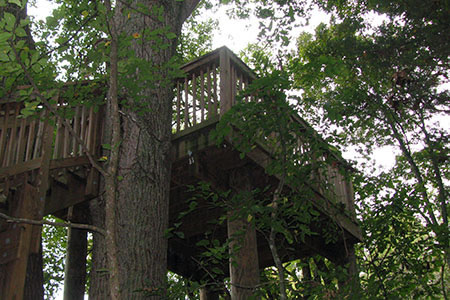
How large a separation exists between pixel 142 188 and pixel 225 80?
2126 mm

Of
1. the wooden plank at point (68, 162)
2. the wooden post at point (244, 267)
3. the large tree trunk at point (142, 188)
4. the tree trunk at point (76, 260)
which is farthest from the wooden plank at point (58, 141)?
the wooden post at point (244, 267)

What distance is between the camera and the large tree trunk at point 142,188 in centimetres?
396

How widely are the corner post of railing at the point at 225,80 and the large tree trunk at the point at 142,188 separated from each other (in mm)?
723

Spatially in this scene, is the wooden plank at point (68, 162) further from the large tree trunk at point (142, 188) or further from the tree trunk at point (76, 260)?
the tree trunk at point (76, 260)

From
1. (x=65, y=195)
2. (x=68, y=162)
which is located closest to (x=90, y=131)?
(x=68, y=162)

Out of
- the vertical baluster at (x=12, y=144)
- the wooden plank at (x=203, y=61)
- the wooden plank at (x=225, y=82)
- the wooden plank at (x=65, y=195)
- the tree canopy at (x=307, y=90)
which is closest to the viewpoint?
the tree canopy at (x=307, y=90)

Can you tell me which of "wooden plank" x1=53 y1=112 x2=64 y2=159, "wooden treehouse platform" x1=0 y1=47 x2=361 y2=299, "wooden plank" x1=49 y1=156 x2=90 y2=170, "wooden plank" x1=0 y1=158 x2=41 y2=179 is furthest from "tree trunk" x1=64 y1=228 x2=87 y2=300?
"wooden plank" x1=0 y1=158 x2=41 y2=179

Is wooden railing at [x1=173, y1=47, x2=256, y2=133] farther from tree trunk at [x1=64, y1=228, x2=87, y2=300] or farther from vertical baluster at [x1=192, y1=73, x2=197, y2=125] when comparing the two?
tree trunk at [x1=64, y1=228, x2=87, y2=300]

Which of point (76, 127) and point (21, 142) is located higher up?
point (76, 127)

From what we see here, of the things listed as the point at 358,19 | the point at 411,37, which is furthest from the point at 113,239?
the point at 358,19

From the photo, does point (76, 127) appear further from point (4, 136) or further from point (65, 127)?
point (65, 127)

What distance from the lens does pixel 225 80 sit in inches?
235

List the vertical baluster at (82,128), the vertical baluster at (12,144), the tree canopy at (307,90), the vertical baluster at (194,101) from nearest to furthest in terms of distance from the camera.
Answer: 1. the tree canopy at (307,90)
2. the vertical baluster at (12,144)
3. the vertical baluster at (82,128)
4. the vertical baluster at (194,101)

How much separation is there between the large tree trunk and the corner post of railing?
2.37 ft
